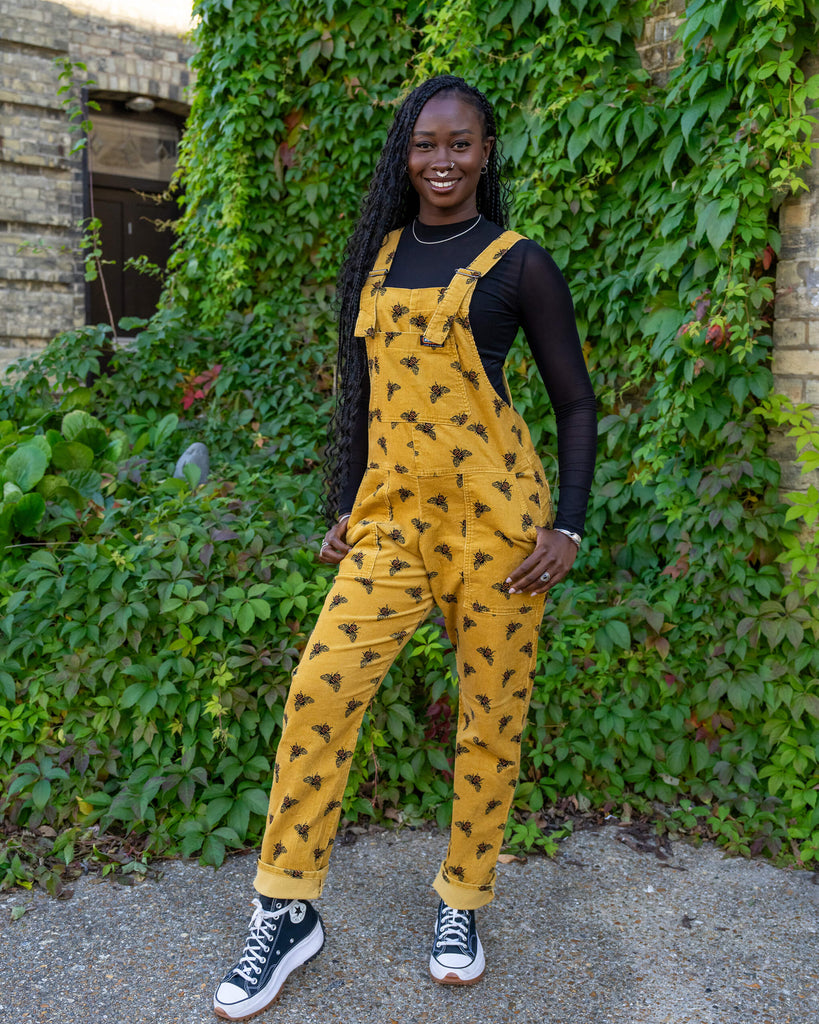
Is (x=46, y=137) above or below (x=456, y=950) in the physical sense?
above

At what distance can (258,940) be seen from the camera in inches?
82.2

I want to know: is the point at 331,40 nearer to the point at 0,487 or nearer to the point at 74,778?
the point at 0,487

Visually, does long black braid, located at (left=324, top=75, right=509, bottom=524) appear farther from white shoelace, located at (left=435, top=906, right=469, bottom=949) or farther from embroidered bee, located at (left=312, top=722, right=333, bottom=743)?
white shoelace, located at (left=435, top=906, right=469, bottom=949)

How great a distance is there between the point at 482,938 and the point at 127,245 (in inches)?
336

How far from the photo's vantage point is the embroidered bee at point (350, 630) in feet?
6.57

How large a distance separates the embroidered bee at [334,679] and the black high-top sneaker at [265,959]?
1.80ft

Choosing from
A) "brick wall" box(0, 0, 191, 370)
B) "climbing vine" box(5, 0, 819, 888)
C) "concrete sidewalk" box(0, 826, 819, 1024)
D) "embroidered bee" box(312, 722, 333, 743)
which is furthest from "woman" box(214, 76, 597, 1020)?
"brick wall" box(0, 0, 191, 370)

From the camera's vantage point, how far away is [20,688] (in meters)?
3.03

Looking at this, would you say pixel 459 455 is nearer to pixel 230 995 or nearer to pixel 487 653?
pixel 487 653

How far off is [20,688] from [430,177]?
2.15 metres

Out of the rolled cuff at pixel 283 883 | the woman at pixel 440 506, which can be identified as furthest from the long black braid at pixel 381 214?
the rolled cuff at pixel 283 883

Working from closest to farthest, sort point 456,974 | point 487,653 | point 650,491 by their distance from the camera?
1. point 487,653
2. point 456,974
3. point 650,491

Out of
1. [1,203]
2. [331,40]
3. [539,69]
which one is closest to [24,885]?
[539,69]

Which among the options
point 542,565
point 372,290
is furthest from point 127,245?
point 542,565
